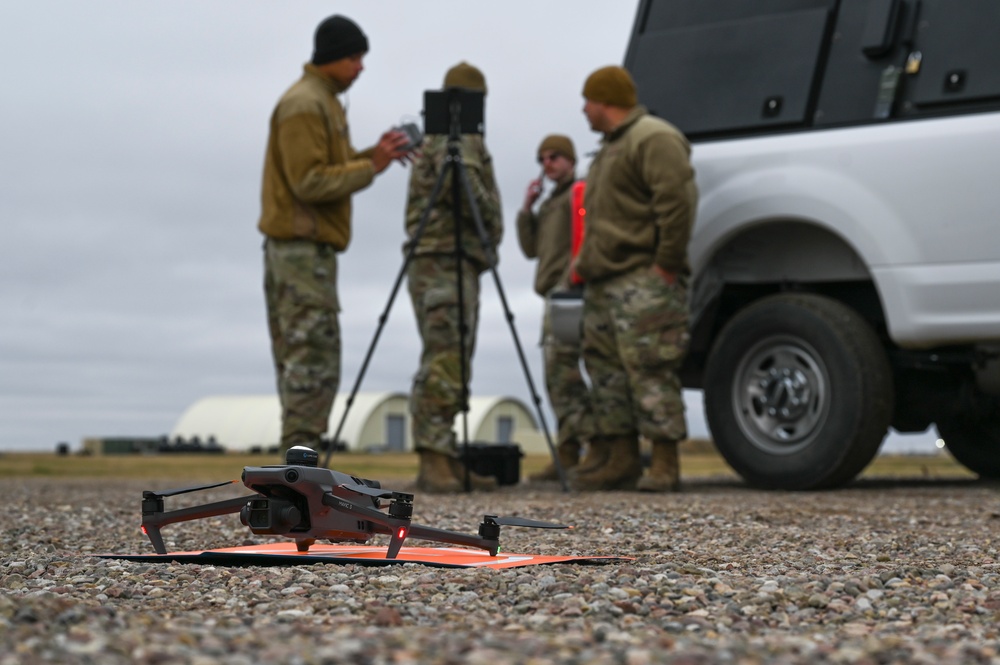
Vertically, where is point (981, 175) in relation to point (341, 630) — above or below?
above

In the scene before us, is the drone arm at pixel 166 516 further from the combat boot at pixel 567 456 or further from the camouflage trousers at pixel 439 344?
the combat boot at pixel 567 456

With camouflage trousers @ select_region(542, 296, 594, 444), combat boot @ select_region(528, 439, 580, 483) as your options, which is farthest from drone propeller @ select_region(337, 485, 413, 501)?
combat boot @ select_region(528, 439, 580, 483)

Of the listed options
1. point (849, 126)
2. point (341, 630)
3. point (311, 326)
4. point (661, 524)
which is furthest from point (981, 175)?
point (341, 630)

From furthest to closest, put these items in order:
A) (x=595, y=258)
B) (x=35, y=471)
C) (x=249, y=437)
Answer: (x=249, y=437), (x=35, y=471), (x=595, y=258)

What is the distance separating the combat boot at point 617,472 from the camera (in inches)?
275

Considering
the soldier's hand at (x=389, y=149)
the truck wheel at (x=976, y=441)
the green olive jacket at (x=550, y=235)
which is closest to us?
the soldier's hand at (x=389, y=149)

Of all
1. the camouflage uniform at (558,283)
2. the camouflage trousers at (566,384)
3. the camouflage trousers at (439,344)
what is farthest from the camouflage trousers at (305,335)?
the camouflage trousers at (566,384)

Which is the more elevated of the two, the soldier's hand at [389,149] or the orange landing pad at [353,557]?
the soldier's hand at [389,149]

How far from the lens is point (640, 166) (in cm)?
670

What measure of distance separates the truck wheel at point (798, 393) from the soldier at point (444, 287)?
1331mm

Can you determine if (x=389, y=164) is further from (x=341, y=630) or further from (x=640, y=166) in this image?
(x=341, y=630)

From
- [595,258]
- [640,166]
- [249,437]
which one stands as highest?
[640,166]

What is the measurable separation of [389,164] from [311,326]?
0.89 meters

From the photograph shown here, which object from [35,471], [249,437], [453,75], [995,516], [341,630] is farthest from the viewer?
[249,437]
